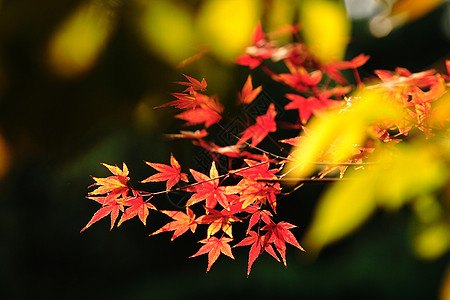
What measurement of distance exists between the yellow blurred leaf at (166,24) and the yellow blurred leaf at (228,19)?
6cm

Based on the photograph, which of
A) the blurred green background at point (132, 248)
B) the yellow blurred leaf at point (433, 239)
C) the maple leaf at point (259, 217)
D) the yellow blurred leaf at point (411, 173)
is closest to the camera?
the yellow blurred leaf at point (411, 173)

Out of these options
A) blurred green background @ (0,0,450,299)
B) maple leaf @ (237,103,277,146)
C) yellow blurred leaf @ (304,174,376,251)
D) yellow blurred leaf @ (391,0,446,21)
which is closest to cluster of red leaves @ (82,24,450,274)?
maple leaf @ (237,103,277,146)

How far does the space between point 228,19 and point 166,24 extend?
4.0 inches

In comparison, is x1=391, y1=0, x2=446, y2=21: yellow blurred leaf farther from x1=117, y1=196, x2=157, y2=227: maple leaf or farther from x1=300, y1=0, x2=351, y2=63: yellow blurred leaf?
x1=117, y1=196, x2=157, y2=227: maple leaf

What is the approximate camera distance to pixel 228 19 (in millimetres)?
372

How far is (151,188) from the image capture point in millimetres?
3615

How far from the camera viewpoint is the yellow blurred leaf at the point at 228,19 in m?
0.37

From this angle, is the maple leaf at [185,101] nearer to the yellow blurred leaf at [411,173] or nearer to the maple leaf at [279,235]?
the maple leaf at [279,235]

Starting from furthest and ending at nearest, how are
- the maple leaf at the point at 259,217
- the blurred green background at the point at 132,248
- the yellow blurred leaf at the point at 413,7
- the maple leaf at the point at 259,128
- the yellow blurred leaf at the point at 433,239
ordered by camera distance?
the blurred green background at the point at 132,248 < the maple leaf at the point at 259,217 < the maple leaf at the point at 259,128 < the yellow blurred leaf at the point at 433,239 < the yellow blurred leaf at the point at 413,7

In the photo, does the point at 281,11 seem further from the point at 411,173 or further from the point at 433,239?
the point at 433,239

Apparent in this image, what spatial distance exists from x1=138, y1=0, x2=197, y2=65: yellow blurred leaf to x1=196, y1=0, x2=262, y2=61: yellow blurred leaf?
61 mm

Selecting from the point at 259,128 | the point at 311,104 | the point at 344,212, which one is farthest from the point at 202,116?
the point at 344,212

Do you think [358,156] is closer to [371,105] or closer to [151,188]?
[371,105]

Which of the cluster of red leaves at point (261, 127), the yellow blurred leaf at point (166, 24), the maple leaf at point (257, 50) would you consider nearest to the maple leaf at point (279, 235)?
the cluster of red leaves at point (261, 127)
